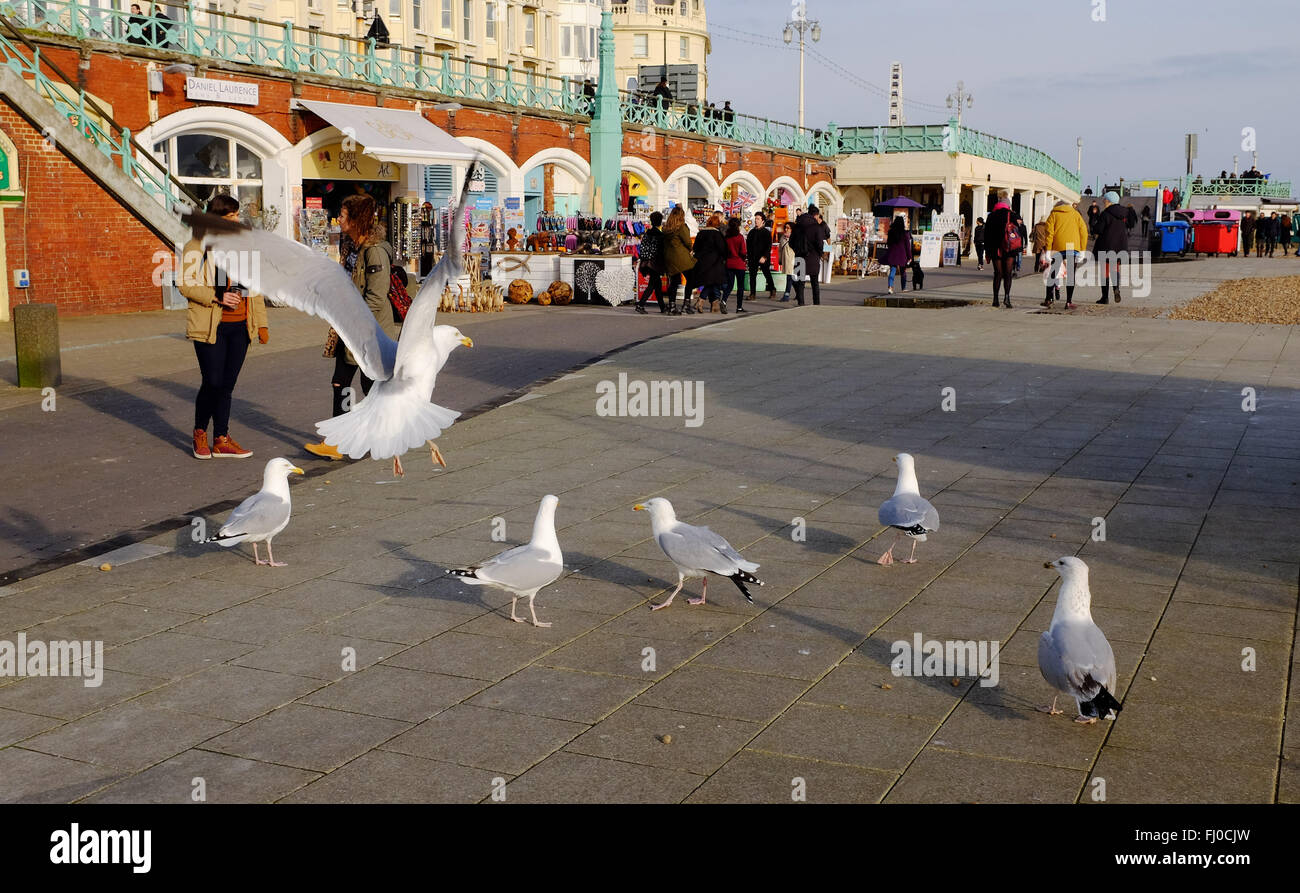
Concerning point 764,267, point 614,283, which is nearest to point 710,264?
point 614,283

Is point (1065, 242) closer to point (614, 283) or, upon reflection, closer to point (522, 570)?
point (614, 283)

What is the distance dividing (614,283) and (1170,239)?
34487mm

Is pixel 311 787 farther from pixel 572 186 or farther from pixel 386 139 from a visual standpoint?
pixel 572 186

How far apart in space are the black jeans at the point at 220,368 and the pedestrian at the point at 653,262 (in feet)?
43.3

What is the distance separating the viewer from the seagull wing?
7.29m

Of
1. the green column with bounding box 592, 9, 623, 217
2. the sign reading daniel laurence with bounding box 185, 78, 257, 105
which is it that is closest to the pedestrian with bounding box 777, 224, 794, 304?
the green column with bounding box 592, 9, 623, 217

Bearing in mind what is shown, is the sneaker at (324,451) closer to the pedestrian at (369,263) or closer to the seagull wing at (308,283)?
the pedestrian at (369,263)

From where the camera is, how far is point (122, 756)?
4273 mm

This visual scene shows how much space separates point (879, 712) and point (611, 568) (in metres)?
2.30

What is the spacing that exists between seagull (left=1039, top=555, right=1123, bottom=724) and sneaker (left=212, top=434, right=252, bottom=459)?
23.5 feet

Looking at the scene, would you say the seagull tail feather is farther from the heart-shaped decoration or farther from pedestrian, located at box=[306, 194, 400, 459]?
the heart-shaped decoration

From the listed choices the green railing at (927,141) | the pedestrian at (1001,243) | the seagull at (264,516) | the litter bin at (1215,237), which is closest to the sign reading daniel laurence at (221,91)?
the pedestrian at (1001,243)

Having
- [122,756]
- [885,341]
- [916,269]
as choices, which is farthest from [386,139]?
[122,756]

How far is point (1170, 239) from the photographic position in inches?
1967
